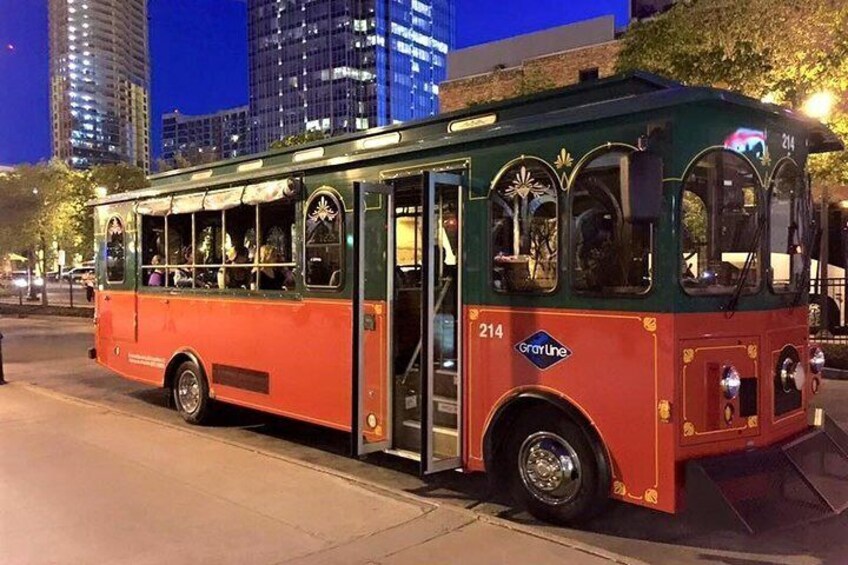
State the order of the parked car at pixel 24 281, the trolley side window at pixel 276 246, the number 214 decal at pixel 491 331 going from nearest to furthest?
1. the number 214 decal at pixel 491 331
2. the trolley side window at pixel 276 246
3. the parked car at pixel 24 281

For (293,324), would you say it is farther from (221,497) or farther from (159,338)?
(159,338)

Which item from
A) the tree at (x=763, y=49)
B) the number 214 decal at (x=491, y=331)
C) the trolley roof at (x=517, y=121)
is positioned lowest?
the number 214 decal at (x=491, y=331)

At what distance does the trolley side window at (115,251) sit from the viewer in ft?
Result: 34.0

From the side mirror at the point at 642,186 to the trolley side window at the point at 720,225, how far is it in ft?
1.20

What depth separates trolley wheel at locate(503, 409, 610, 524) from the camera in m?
5.02

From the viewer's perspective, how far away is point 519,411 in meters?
5.51

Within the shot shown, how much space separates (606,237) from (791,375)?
5.53ft

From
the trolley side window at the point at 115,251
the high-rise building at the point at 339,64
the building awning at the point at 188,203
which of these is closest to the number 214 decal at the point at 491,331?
the building awning at the point at 188,203

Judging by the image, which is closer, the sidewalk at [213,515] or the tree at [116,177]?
the sidewalk at [213,515]

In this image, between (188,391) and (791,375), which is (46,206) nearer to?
(188,391)

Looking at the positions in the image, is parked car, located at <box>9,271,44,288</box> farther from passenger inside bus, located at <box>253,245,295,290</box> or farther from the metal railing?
the metal railing

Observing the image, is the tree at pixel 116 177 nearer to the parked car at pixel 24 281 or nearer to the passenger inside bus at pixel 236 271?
the parked car at pixel 24 281

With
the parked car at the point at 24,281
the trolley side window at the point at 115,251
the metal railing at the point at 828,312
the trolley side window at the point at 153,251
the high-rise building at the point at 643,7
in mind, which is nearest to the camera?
the trolley side window at the point at 153,251

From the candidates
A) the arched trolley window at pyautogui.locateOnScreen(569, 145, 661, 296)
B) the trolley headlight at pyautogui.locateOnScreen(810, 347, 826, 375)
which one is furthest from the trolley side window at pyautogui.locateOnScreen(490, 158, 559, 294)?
the trolley headlight at pyautogui.locateOnScreen(810, 347, 826, 375)
